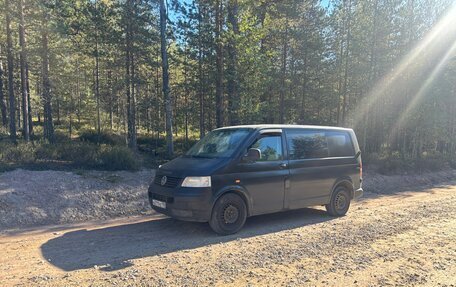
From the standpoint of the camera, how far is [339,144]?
30.2 feet

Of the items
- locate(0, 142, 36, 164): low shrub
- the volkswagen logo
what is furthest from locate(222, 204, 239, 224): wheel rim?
locate(0, 142, 36, 164): low shrub

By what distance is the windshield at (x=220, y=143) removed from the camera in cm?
746

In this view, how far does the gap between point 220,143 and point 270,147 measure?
1.12 m

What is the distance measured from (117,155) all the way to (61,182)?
2425 mm

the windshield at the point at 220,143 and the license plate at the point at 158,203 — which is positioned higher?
the windshield at the point at 220,143

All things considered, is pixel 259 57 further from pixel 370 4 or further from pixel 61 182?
pixel 370 4

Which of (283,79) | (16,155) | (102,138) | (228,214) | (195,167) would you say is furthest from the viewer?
(102,138)

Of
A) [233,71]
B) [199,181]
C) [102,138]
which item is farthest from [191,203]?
[102,138]

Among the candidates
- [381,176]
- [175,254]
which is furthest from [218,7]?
[175,254]

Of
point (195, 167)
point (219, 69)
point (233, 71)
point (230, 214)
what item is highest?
point (219, 69)

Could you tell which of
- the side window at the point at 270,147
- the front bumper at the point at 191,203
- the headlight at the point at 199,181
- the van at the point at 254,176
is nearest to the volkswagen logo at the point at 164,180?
the van at the point at 254,176

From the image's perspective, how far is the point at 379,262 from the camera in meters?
5.66

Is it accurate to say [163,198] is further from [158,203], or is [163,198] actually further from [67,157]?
[67,157]

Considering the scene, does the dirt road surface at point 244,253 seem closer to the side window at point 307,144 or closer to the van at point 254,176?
the van at point 254,176
